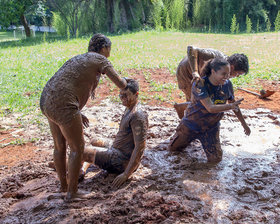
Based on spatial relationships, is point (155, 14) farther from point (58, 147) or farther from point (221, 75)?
point (58, 147)

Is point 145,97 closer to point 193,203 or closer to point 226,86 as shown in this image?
point 226,86

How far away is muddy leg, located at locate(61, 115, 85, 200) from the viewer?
2.84 m

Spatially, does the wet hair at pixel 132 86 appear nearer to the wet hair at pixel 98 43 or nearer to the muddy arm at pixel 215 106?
the wet hair at pixel 98 43

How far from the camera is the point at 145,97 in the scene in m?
6.70

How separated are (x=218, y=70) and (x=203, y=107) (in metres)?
0.53

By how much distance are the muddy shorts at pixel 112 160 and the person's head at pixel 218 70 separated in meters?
1.41

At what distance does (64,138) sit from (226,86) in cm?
206

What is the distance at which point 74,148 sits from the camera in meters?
2.91

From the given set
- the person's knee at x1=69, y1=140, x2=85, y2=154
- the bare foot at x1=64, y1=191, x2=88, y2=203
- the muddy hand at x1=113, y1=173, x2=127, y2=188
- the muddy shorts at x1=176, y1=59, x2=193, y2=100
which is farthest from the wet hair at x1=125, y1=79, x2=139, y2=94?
the muddy shorts at x1=176, y1=59, x2=193, y2=100

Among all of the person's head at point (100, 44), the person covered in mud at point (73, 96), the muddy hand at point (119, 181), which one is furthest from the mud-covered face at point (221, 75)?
the muddy hand at point (119, 181)

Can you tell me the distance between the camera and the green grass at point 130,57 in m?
7.19

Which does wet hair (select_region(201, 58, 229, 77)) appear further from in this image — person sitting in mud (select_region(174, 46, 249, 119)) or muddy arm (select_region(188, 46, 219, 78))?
muddy arm (select_region(188, 46, 219, 78))

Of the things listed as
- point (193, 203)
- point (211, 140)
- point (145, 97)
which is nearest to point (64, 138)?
point (193, 203)

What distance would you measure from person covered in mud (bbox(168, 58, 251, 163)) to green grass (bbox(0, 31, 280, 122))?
282 centimetres
